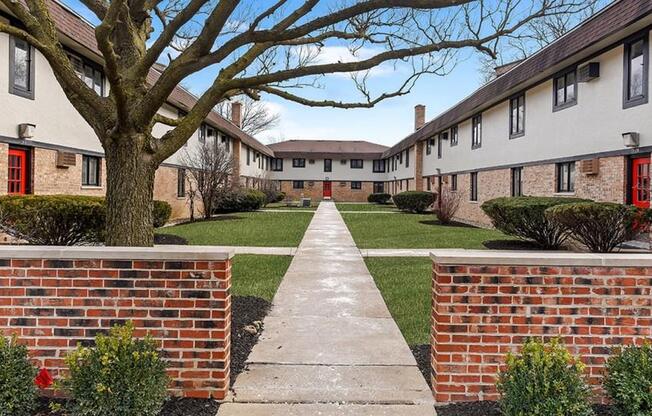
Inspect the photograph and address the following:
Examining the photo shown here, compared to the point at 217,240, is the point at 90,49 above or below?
above

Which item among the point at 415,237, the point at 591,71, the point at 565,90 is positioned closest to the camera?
the point at 591,71

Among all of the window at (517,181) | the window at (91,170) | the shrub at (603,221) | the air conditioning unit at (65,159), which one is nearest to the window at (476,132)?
the window at (517,181)

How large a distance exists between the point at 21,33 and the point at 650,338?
5.88 meters

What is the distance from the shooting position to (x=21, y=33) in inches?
169

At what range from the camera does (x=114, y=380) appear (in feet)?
10.1

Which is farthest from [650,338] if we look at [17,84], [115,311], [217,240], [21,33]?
[17,84]

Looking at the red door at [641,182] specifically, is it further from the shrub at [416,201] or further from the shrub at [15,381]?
the shrub at [416,201]

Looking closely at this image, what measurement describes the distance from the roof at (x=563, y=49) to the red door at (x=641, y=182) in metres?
3.02

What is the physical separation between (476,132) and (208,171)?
40.8 feet

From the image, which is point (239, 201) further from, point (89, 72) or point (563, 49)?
point (563, 49)

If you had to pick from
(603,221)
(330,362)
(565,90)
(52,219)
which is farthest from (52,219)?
(565,90)

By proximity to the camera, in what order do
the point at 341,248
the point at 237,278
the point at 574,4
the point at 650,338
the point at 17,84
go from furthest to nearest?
the point at 341,248 < the point at 17,84 < the point at 237,278 < the point at 574,4 < the point at 650,338

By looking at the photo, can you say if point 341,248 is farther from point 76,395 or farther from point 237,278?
point 76,395

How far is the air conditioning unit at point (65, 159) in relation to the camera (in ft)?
41.4
